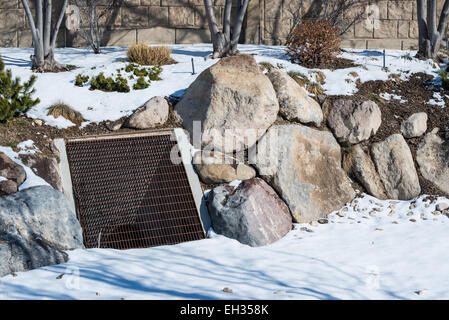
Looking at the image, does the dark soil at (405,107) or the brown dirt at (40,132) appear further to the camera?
the dark soil at (405,107)

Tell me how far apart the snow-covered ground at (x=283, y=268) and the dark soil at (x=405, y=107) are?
4.90 feet

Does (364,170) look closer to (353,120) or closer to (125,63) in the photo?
(353,120)

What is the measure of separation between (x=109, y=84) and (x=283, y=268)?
4.35 metres

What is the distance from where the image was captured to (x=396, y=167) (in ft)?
28.6

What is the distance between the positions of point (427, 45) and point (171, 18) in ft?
17.9

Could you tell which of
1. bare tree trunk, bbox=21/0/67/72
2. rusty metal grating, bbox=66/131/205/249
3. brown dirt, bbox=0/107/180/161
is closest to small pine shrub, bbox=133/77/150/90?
brown dirt, bbox=0/107/180/161

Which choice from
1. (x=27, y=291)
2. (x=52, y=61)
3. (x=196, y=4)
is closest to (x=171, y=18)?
(x=196, y=4)

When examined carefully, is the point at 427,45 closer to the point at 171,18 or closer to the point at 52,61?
the point at 171,18

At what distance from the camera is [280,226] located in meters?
7.62

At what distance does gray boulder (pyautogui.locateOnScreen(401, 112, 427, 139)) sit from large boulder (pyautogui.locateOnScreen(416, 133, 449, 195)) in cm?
13

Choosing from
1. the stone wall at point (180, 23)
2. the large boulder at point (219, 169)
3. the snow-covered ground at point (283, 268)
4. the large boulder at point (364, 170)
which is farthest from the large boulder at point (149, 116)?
the stone wall at point (180, 23)

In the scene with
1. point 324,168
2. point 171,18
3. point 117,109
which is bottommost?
Answer: point 324,168

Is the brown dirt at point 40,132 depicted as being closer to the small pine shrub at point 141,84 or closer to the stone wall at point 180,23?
the small pine shrub at point 141,84

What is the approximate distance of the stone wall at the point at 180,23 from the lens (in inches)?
531
